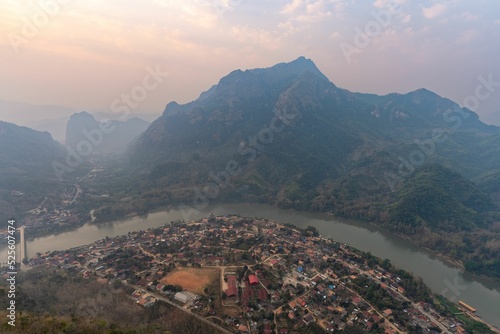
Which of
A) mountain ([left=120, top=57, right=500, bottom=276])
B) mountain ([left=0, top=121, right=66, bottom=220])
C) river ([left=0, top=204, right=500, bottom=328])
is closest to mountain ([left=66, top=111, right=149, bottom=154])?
mountain ([left=0, top=121, right=66, bottom=220])

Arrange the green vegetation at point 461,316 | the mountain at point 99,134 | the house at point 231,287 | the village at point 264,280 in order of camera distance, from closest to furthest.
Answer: the village at point 264,280, the green vegetation at point 461,316, the house at point 231,287, the mountain at point 99,134

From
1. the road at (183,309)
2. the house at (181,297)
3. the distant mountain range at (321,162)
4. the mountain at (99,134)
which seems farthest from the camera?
the mountain at (99,134)

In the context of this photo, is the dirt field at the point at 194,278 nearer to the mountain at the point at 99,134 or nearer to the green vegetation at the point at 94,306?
the green vegetation at the point at 94,306

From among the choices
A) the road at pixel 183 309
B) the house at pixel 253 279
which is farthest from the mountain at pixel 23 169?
the house at pixel 253 279

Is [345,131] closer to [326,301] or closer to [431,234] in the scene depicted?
[431,234]

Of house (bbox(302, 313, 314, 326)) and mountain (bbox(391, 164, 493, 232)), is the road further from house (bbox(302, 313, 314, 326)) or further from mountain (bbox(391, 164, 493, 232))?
mountain (bbox(391, 164, 493, 232))

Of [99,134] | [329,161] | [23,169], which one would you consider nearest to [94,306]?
[23,169]

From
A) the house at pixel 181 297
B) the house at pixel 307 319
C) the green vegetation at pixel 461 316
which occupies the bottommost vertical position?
the green vegetation at pixel 461 316
